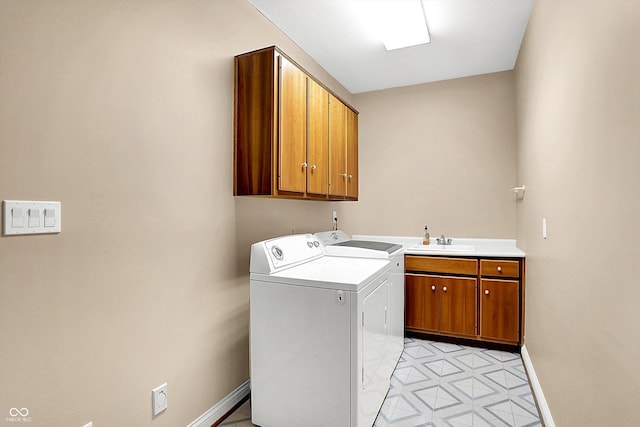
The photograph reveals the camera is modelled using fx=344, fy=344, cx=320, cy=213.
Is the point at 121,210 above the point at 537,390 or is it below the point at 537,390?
above

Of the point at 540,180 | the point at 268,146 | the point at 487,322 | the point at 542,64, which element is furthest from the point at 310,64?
the point at 487,322

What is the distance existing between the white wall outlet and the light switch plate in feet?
2.92

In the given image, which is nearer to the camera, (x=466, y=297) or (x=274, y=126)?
(x=274, y=126)

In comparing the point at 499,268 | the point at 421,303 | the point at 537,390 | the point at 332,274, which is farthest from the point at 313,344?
the point at 499,268

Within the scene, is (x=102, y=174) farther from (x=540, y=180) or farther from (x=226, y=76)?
(x=540, y=180)

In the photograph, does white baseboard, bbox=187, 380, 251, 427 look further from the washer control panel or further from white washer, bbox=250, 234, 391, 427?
the washer control panel

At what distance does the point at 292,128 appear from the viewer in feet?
7.18

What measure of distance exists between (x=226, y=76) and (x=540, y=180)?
206cm

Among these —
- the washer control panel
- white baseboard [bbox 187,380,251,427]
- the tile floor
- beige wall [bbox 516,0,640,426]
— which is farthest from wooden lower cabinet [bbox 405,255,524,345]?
white baseboard [bbox 187,380,251,427]

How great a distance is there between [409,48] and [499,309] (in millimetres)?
2391

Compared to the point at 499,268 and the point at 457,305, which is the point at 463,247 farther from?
the point at 457,305

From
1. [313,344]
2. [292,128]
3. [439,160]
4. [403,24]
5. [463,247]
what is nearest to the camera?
[313,344]

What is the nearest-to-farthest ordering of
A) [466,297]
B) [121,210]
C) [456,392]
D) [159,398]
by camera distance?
[121,210] → [159,398] → [456,392] → [466,297]

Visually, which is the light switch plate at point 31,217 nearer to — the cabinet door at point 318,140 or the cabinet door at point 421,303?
the cabinet door at point 318,140
